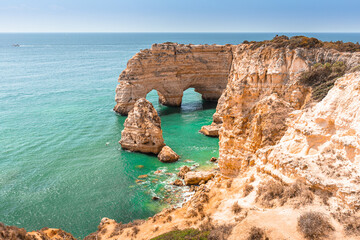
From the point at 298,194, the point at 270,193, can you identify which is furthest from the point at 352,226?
the point at 270,193

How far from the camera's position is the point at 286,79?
17109mm

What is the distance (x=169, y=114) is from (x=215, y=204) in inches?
1461

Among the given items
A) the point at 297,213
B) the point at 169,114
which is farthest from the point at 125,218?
the point at 169,114

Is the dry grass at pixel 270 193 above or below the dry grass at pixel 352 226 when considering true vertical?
below

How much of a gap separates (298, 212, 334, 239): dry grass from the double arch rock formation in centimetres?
3988

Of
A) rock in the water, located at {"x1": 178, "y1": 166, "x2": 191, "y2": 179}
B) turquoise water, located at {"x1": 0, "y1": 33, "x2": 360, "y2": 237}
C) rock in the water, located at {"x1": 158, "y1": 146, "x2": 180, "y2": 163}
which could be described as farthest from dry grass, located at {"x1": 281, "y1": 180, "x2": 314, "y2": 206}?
rock in the water, located at {"x1": 158, "y1": 146, "x2": 180, "y2": 163}

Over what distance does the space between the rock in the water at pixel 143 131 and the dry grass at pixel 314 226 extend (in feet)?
75.8

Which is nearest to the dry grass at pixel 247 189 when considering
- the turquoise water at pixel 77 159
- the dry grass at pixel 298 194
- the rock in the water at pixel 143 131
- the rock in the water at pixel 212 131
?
the dry grass at pixel 298 194

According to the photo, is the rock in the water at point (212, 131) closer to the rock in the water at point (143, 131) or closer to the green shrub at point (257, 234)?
the rock in the water at point (143, 131)

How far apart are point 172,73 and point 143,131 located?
21942 millimetres

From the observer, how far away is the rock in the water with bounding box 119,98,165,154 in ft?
103

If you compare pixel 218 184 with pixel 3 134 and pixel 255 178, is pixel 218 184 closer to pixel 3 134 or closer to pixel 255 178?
pixel 255 178

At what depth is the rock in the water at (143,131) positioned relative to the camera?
A: 31406mm

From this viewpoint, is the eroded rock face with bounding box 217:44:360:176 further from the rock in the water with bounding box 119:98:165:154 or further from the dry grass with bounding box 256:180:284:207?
the rock in the water with bounding box 119:98:165:154
